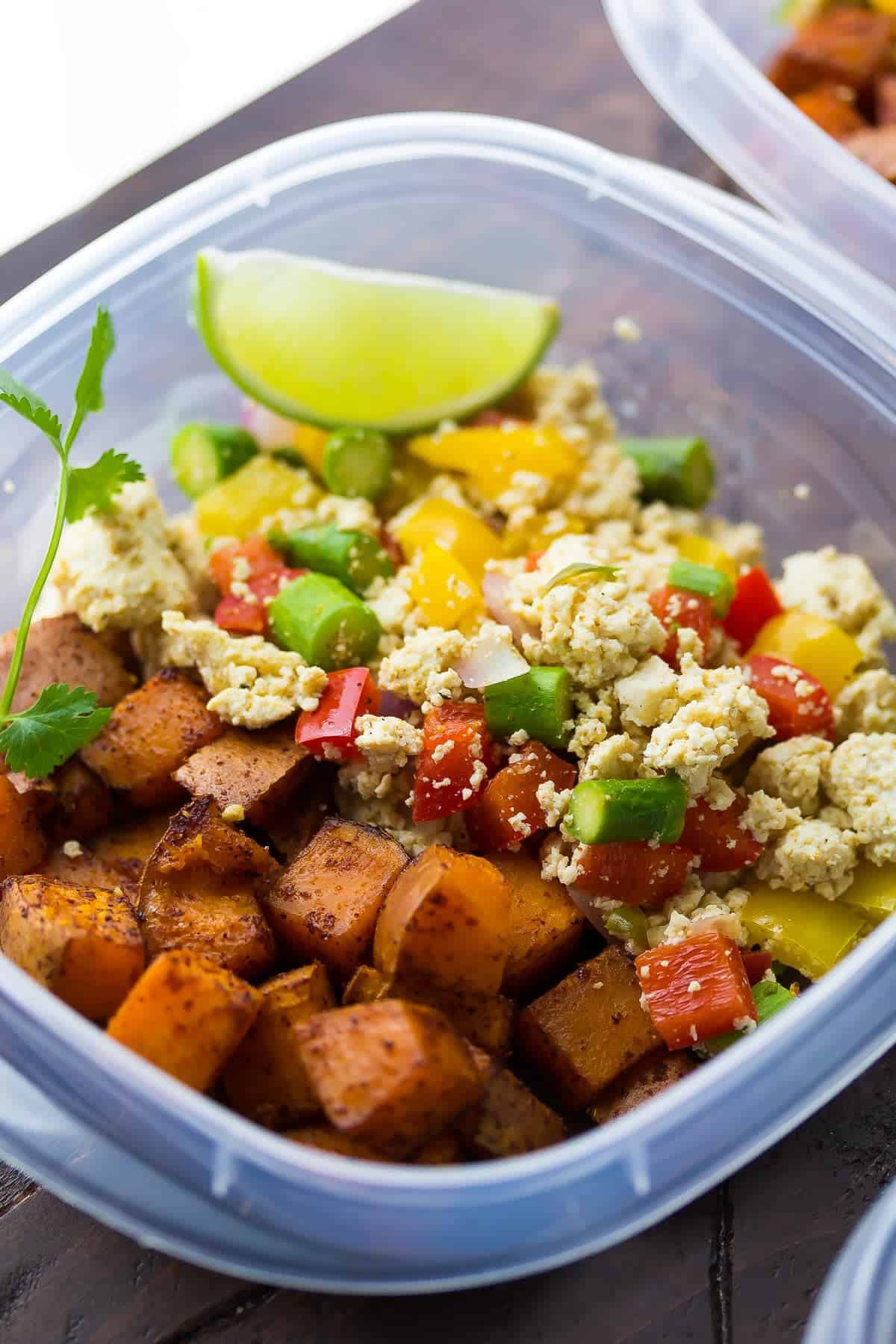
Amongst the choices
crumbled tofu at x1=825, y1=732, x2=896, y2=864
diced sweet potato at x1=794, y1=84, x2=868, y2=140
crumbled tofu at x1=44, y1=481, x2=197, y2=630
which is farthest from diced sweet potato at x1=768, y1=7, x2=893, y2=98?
crumbled tofu at x1=44, y1=481, x2=197, y2=630

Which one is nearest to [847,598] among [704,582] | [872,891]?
[704,582]

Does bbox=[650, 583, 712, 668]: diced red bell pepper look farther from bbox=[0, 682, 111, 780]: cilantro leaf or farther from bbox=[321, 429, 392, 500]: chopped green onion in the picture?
bbox=[0, 682, 111, 780]: cilantro leaf

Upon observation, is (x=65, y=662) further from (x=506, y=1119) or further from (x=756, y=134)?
(x=756, y=134)

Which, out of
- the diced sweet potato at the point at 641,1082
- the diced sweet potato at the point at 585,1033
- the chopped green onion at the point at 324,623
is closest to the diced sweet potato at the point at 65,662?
the chopped green onion at the point at 324,623

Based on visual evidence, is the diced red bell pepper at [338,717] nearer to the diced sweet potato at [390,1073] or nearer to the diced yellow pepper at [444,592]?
the diced yellow pepper at [444,592]

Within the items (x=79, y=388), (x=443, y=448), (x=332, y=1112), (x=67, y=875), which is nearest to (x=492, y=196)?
(x=443, y=448)
